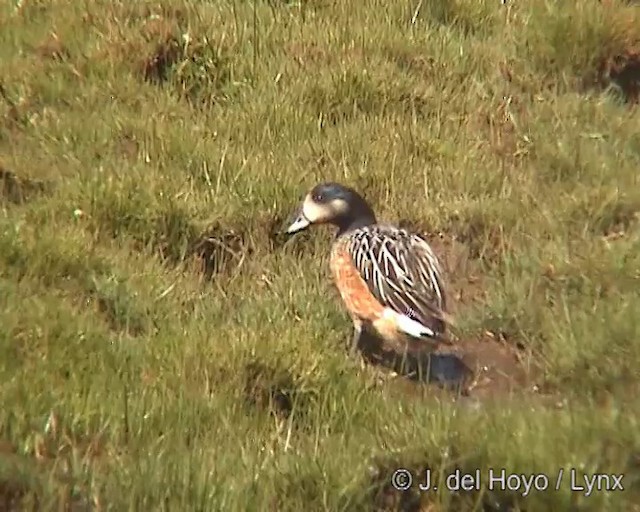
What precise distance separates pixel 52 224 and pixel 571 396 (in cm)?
233

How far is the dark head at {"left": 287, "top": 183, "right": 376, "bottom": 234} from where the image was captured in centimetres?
548

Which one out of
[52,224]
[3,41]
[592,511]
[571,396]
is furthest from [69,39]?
→ [592,511]

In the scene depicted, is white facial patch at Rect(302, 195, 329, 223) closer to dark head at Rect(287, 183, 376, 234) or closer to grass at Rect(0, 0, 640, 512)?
dark head at Rect(287, 183, 376, 234)

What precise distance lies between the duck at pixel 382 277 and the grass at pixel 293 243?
0.17 metres

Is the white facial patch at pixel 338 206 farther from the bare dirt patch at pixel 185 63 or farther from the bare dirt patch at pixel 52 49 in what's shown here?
→ the bare dirt patch at pixel 52 49

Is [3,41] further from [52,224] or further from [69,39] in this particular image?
[52,224]

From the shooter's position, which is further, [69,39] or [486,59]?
[486,59]

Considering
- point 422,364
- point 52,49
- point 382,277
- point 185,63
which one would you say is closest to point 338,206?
point 382,277

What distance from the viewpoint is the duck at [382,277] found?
191 inches

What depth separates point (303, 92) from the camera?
6695mm

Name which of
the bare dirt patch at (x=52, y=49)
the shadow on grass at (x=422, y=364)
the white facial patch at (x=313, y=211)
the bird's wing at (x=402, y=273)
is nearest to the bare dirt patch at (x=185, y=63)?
the bare dirt patch at (x=52, y=49)

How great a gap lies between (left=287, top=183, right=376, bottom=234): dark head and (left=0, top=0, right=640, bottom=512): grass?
0.84 feet

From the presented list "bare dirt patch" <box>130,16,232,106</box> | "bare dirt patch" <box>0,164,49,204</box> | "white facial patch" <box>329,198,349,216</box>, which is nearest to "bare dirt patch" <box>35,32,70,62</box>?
"bare dirt patch" <box>130,16,232,106</box>

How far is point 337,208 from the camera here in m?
5.48
